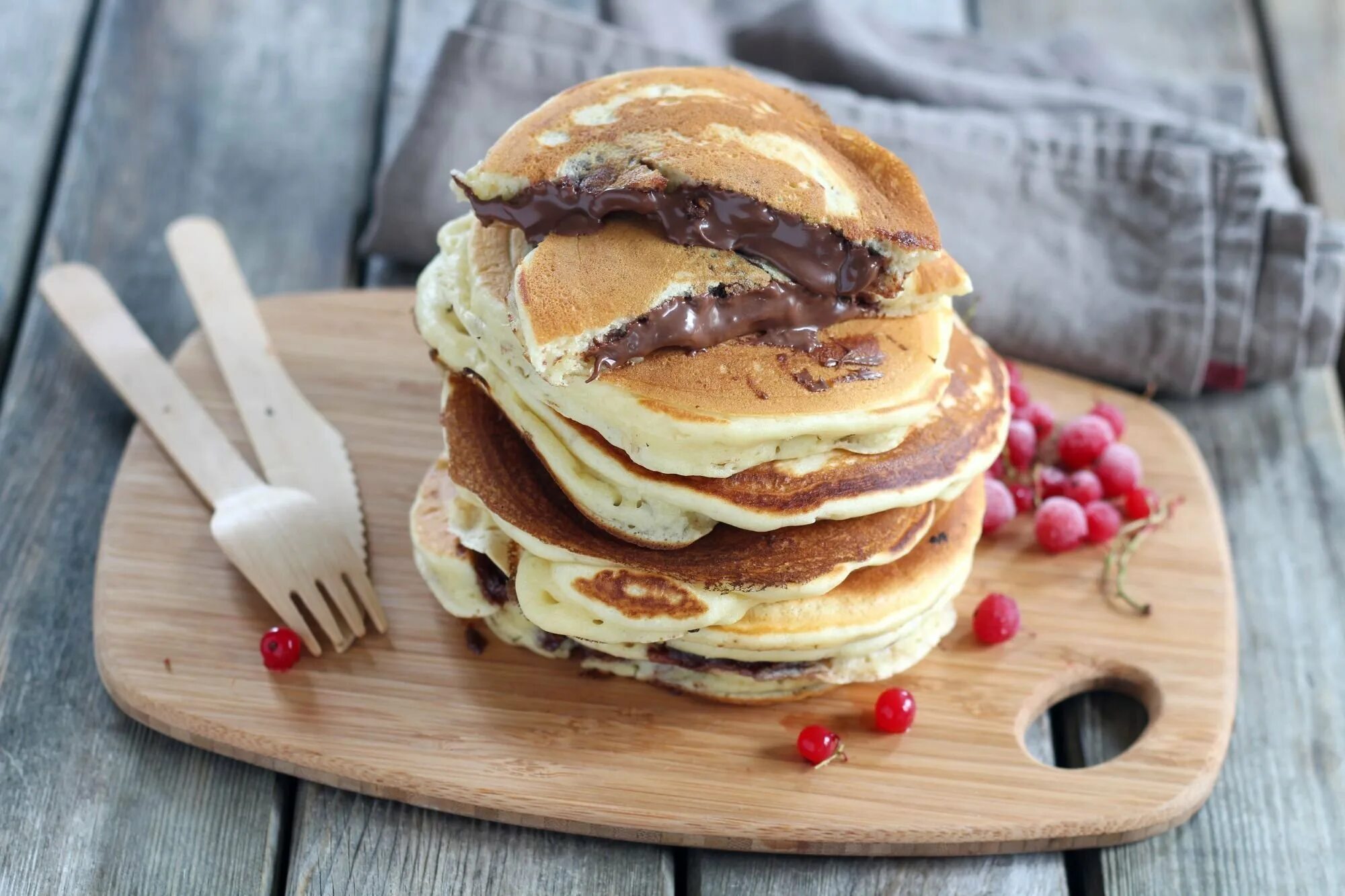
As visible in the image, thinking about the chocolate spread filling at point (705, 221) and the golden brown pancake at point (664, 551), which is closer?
the chocolate spread filling at point (705, 221)

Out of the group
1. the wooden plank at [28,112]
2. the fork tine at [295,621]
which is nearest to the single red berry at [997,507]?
the fork tine at [295,621]

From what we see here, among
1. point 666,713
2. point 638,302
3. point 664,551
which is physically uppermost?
point 638,302

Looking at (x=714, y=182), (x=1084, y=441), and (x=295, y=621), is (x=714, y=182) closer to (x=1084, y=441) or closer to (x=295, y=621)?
(x=295, y=621)

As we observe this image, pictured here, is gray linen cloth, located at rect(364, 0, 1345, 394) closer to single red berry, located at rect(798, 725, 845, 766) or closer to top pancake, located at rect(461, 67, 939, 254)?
top pancake, located at rect(461, 67, 939, 254)

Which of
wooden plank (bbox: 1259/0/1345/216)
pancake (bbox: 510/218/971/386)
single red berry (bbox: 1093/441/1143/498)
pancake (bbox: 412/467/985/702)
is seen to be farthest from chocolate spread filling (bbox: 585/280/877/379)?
wooden plank (bbox: 1259/0/1345/216)

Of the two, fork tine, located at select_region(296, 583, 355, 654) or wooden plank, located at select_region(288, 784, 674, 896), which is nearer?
wooden plank, located at select_region(288, 784, 674, 896)

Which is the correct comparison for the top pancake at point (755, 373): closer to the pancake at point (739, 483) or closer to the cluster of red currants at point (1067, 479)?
the pancake at point (739, 483)

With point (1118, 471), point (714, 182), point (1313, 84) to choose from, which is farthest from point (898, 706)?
point (1313, 84)
